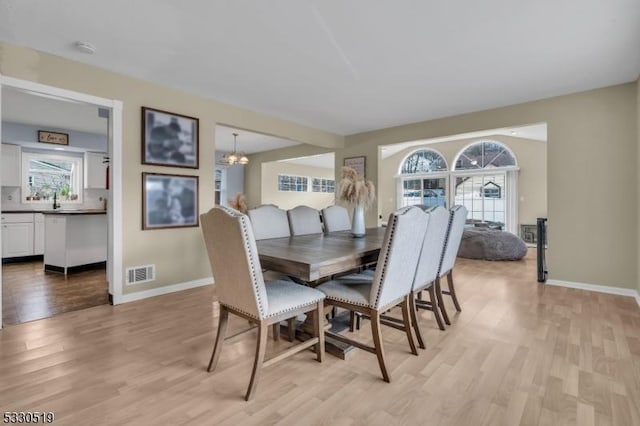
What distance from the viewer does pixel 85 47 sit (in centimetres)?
263

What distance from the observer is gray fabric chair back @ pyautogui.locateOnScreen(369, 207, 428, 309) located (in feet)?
5.71

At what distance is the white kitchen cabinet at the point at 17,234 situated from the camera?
5152mm

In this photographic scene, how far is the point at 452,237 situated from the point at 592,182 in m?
2.37

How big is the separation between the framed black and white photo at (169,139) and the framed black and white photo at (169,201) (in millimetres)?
173

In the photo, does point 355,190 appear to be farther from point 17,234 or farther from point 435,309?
point 17,234

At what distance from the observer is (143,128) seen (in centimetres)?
331

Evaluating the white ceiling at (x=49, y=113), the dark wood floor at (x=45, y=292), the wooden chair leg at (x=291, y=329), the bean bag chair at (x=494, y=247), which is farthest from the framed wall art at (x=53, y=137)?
the bean bag chair at (x=494, y=247)

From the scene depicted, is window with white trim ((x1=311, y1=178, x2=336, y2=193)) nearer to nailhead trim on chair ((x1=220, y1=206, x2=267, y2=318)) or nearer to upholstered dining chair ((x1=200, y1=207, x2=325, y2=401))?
upholstered dining chair ((x1=200, y1=207, x2=325, y2=401))

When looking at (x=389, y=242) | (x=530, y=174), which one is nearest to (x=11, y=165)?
(x=389, y=242)

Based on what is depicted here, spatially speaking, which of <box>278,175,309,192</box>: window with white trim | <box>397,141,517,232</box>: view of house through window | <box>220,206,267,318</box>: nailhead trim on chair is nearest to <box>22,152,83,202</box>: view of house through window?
<box>278,175,309,192</box>: window with white trim

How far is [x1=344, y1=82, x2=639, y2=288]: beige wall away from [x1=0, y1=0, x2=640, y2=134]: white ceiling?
0.24 metres

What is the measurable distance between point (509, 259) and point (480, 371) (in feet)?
13.8

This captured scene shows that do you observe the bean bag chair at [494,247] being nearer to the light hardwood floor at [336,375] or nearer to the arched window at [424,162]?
the light hardwood floor at [336,375]

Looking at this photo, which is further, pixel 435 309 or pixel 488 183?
pixel 488 183
